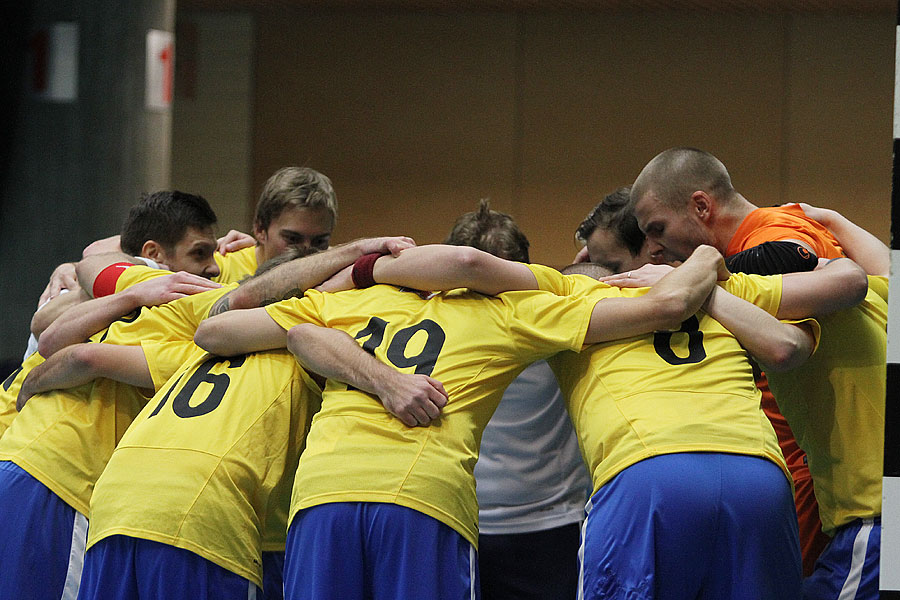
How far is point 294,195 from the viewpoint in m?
3.80

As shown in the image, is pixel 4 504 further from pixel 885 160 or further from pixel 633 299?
pixel 885 160

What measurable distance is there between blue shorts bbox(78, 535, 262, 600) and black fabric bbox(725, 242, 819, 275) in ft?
5.13

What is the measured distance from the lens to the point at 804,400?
8.96 ft

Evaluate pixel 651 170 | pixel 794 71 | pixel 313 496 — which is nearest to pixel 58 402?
pixel 313 496

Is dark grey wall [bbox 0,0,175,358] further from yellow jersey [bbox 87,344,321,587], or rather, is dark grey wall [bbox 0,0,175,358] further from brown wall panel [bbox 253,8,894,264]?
yellow jersey [bbox 87,344,321,587]

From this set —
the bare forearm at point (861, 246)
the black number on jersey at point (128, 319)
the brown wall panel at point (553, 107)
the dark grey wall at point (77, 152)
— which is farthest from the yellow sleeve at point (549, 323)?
the brown wall panel at point (553, 107)

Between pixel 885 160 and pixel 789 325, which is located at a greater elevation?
pixel 885 160

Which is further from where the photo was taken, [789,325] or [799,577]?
[789,325]

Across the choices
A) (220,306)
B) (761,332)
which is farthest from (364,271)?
(761,332)

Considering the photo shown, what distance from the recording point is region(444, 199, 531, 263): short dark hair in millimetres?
3199

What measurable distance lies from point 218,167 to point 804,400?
715 centimetres

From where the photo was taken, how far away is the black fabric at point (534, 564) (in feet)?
9.63

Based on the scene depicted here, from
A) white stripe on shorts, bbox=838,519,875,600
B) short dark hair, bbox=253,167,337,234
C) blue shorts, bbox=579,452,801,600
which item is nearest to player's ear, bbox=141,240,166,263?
short dark hair, bbox=253,167,337,234

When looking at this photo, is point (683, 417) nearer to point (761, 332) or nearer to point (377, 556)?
point (761, 332)
